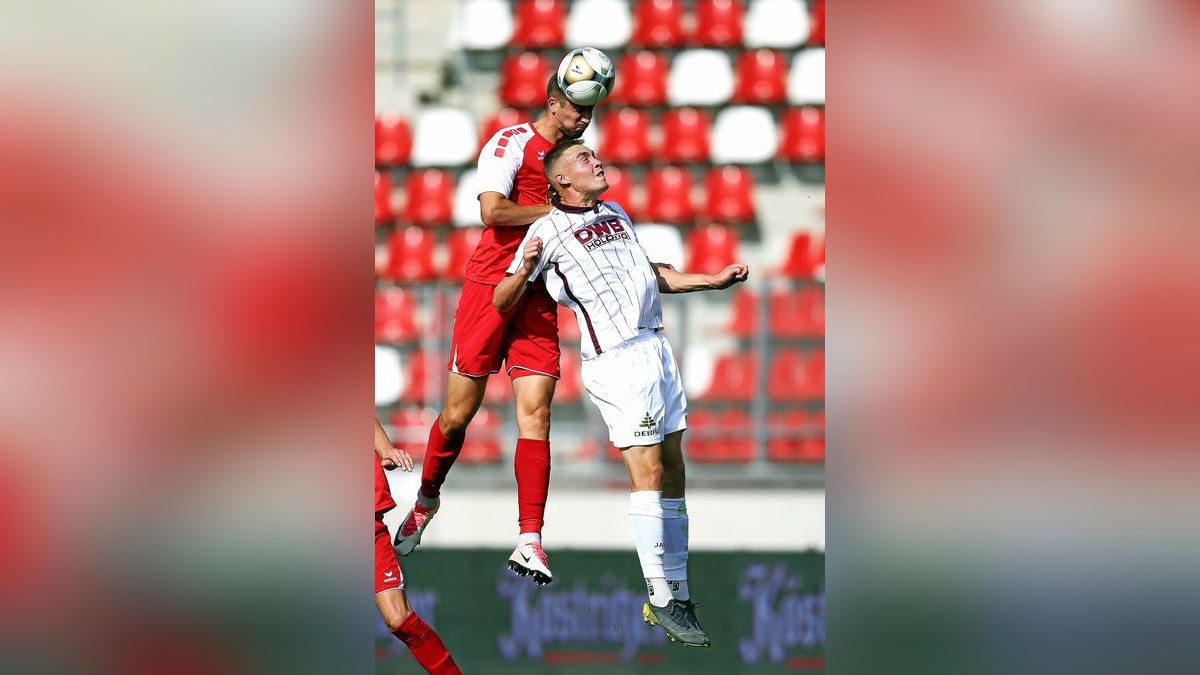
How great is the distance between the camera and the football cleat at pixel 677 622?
5055 millimetres

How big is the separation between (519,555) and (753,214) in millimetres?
7640

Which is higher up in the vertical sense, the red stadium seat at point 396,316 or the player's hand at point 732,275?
the player's hand at point 732,275

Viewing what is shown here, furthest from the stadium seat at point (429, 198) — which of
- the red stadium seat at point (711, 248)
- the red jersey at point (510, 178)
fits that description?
the red jersey at point (510, 178)

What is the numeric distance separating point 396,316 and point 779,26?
14.5ft

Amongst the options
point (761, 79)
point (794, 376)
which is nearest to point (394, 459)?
point (794, 376)

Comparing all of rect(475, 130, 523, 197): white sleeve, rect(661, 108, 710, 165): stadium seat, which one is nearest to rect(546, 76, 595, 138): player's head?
rect(475, 130, 523, 197): white sleeve

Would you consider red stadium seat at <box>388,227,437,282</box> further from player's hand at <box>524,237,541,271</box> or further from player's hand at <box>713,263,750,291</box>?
player's hand at <box>713,263,750,291</box>

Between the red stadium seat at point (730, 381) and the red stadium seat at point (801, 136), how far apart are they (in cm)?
217

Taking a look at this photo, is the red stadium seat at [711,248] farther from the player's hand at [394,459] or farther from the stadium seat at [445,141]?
the player's hand at [394,459]

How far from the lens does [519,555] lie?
530 cm

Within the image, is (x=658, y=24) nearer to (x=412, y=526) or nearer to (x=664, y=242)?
(x=664, y=242)

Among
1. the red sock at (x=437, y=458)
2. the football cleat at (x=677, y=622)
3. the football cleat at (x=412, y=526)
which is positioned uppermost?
the red sock at (x=437, y=458)

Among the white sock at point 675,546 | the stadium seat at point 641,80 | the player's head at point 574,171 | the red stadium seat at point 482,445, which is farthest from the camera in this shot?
the stadium seat at point 641,80

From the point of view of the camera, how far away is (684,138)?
1277cm
